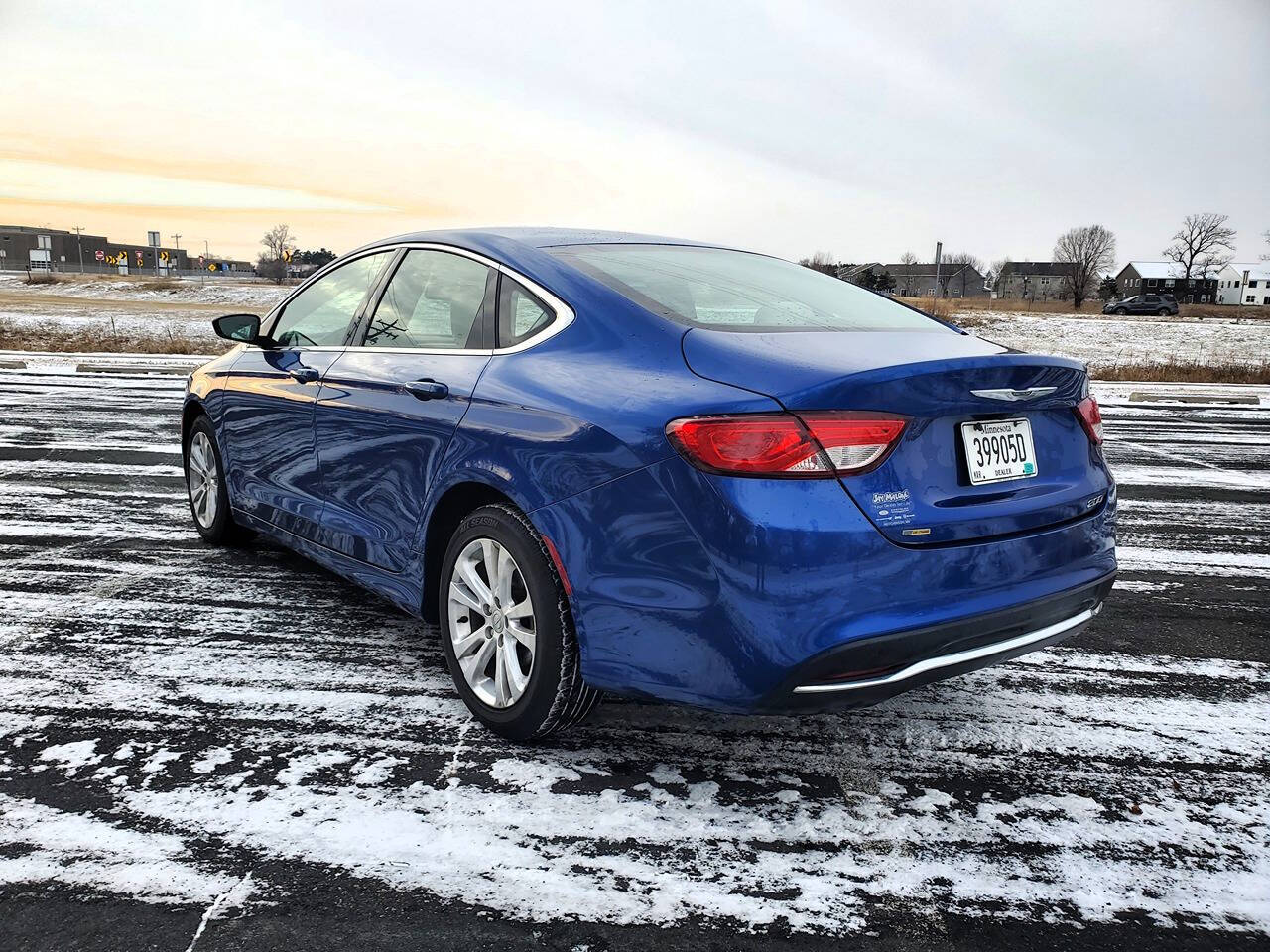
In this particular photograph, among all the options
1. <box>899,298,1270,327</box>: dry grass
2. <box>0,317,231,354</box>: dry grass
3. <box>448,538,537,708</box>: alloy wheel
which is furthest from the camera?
<box>899,298,1270,327</box>: dry grass

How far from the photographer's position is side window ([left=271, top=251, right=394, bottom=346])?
4148 millimetres

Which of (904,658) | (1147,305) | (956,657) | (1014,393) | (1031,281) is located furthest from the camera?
(1031,281)

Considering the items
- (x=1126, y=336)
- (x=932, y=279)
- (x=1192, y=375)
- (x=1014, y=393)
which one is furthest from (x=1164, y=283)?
(x=1014, y=393)

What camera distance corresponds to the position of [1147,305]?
2207 inches

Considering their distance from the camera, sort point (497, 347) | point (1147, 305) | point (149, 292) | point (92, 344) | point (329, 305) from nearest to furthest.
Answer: point (497, 347), point (329, 305), point (92, 344), point (1147, 305), point (149, 292)

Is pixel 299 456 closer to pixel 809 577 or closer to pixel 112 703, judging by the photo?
pixel 112 703

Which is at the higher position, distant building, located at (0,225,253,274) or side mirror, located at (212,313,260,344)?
distant building, located at (0,225,253,274)

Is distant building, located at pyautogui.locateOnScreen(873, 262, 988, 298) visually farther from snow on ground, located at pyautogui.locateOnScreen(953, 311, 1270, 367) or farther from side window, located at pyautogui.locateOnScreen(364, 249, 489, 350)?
side window, located at pyautogui.locateOnScreen(364, 249, 489, 350)

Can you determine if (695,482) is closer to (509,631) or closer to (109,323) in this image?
(509,631)

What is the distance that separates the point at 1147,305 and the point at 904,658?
61.5 meters

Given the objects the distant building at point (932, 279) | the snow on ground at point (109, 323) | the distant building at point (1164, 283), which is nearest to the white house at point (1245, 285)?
the distant building at point (1164, 283)

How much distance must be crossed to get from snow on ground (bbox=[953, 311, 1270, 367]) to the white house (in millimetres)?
109121

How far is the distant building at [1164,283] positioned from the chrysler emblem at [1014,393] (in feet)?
389

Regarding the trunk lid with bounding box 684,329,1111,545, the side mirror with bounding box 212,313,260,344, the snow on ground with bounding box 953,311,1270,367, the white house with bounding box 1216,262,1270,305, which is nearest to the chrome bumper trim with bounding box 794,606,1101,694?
the trunk lid with bounding box 684,329,1111,545
